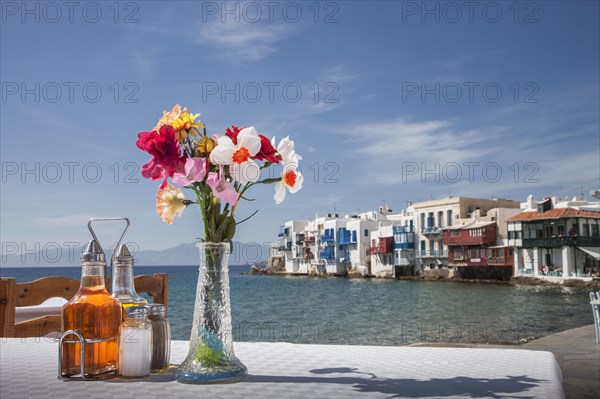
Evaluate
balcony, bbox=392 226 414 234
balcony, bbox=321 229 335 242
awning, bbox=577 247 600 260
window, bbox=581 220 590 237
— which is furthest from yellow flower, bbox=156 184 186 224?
balcony, bbox=321 229 335 242

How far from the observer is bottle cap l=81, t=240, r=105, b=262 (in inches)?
50.3

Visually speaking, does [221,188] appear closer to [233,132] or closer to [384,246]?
[233,132]

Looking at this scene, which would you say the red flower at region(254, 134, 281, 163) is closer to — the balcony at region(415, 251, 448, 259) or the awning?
the awning

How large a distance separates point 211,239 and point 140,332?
9.6 inches

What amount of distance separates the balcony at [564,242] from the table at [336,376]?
129 ft

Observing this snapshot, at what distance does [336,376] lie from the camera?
1331 mm

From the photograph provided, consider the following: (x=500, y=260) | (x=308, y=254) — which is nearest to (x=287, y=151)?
(x=500, y=260)

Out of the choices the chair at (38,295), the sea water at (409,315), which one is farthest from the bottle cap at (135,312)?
the sea water at (409,315)

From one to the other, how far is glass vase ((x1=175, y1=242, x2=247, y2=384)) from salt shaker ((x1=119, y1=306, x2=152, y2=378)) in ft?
0.26

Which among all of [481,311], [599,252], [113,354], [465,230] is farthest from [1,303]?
[465,230]

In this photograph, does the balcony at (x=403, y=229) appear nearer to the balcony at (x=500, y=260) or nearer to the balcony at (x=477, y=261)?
the balcony at (x=477, y=261)

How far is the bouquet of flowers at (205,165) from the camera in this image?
1.31m

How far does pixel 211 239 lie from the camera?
4.38ft

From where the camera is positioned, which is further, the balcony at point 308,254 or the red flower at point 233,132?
the balcony at point 308,254
